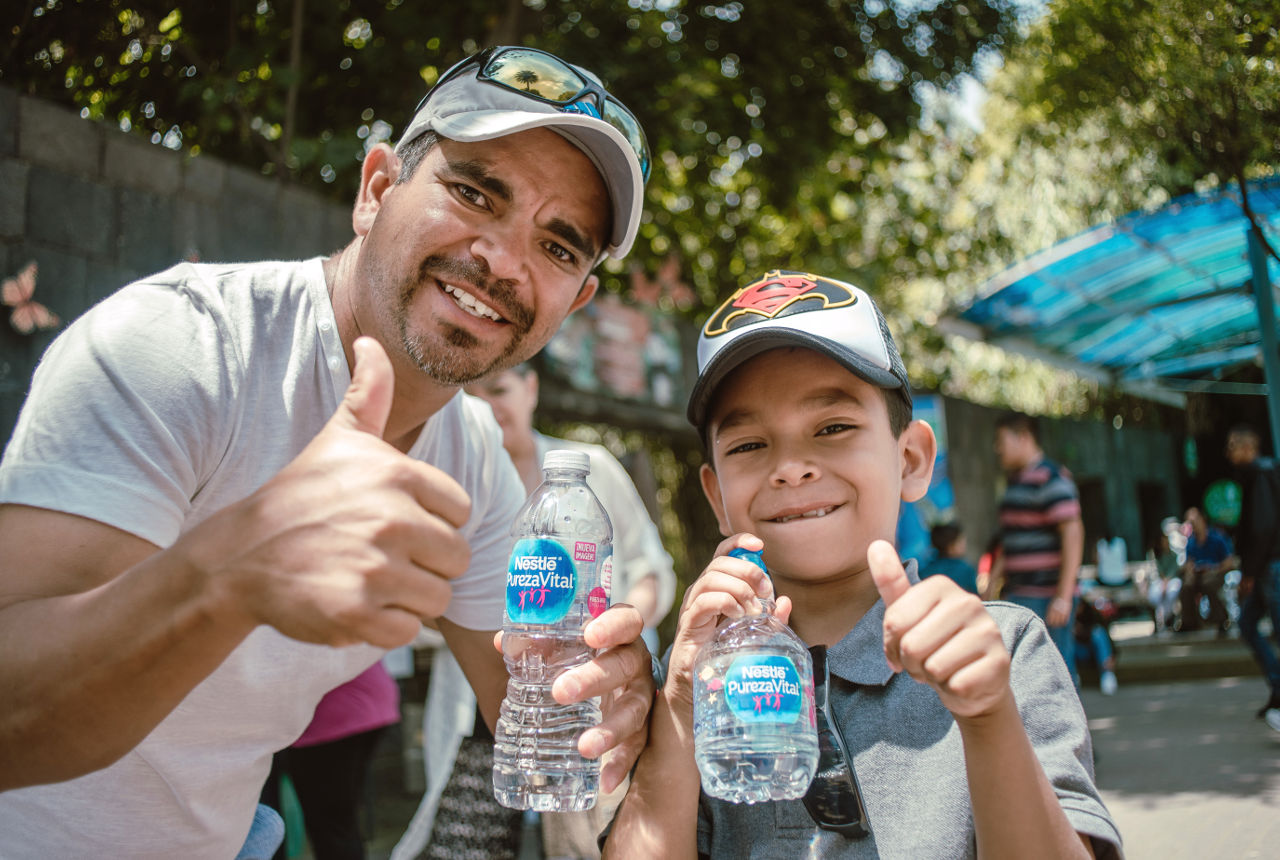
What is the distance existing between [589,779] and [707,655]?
60 cm

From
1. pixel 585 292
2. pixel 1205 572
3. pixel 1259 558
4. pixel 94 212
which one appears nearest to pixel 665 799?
pixel 585 292

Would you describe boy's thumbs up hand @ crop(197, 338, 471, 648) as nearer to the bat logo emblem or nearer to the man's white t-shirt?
the man's white t-shirt

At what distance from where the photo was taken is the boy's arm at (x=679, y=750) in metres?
1.39

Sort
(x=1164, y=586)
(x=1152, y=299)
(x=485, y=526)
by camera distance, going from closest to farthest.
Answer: (x=485, y=526) → (x=1152, y=299) → (x=1164, y=586)

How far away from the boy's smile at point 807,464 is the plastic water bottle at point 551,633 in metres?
0.31

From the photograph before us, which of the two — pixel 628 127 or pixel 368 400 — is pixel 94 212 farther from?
pixel 368 400

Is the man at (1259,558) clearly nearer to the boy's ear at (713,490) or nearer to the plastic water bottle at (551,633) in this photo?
the boy's ear at (713,490)

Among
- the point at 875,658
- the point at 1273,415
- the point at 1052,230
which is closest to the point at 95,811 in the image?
the point at 875,658

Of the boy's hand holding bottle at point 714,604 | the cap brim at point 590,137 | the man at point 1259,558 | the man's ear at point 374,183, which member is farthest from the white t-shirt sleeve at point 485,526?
the man at point 1259,558

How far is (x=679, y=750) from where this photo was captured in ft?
4.83

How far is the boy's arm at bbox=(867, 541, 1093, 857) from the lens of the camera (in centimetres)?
117

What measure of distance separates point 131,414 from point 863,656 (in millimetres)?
1321

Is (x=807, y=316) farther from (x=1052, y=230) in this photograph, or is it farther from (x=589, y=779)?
(x=1052, y=230)

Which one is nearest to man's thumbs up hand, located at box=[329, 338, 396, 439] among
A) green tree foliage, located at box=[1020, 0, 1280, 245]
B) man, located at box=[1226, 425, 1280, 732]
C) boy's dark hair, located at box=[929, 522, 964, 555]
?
green tree foliage, located at box=[1020, 0, 1280, 245]
